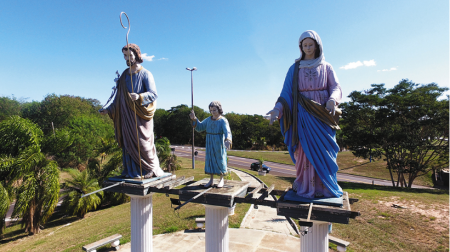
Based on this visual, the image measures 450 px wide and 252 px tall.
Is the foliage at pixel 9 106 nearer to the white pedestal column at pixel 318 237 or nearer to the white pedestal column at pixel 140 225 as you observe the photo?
the white pedestal column at pixel 140 225

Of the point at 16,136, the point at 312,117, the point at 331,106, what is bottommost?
the point at 16,136

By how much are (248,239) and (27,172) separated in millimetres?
10083

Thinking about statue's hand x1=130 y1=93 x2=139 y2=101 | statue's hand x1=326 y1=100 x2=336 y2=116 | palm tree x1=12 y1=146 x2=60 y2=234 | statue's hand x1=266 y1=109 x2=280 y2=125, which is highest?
statue's hand x1=130 y1=93 x2=139 y2=101

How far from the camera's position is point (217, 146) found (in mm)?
5297

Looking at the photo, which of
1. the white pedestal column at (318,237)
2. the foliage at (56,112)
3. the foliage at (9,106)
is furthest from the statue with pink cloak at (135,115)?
the foliage at (9,106)

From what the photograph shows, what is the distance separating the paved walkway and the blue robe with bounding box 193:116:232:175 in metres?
4.04

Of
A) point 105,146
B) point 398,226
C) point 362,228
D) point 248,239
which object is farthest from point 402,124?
point 105,146

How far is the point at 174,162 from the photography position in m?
21.7

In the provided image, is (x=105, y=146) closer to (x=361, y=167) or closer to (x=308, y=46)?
(x=308, y=46)

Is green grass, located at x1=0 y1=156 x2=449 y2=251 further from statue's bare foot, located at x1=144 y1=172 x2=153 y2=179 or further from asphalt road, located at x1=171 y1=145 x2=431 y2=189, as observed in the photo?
asphalt road, located at x1=171 y1=145 x2=431 y2=189

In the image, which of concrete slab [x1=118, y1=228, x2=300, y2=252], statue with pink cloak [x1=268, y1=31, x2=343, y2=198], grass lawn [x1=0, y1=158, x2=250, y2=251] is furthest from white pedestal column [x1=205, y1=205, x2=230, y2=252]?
grass lawn [x1=0, y1=158, x2=250, y2=251]

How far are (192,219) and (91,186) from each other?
23.8ft

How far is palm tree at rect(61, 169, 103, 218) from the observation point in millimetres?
13570

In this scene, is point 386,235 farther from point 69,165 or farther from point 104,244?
point 69,165
